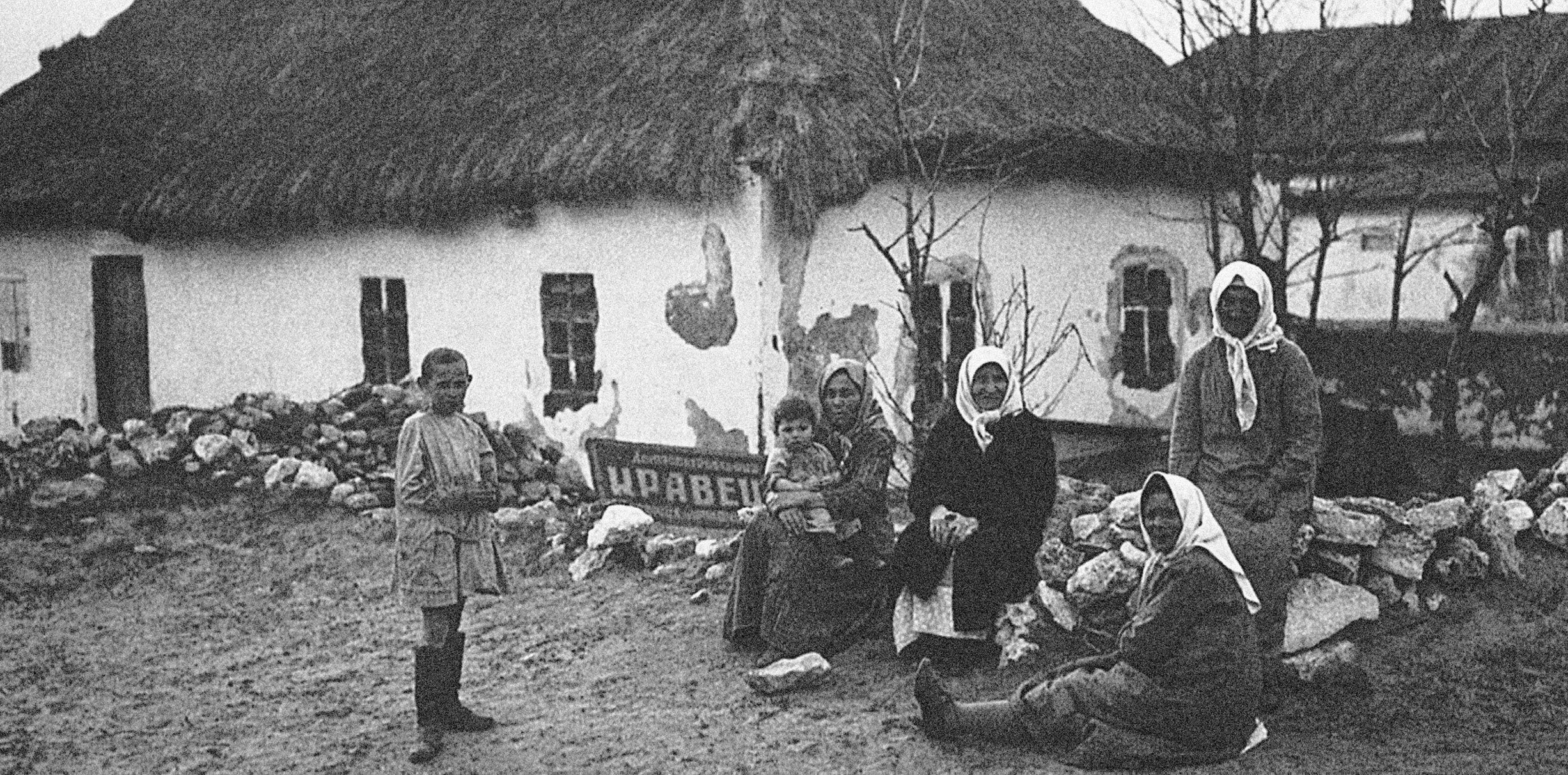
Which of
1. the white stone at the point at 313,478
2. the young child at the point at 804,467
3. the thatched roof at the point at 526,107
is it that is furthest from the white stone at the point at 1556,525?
the white stone at the point at 313,478

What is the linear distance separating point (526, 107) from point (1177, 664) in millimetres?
8508

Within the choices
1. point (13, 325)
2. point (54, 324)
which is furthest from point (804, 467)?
point (13, 325)

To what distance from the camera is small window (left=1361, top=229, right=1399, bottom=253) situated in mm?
19447

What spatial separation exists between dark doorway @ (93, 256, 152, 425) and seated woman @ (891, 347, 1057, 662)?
35.4ft

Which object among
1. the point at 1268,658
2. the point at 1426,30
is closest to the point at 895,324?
the point at 1268,658

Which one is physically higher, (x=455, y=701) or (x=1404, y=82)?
(x=1404, y=82)

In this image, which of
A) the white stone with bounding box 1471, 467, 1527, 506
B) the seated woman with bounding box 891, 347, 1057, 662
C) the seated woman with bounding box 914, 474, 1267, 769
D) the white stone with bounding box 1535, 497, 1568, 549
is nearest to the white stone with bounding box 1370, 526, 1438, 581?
the white stone with bounding box 1535, 497, 1568, 549

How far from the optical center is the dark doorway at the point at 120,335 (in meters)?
15.1

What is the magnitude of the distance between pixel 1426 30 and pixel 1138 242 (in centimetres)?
786

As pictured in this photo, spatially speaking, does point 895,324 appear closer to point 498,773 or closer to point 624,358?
point 624,358

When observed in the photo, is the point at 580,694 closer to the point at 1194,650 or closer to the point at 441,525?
the point at 441,525

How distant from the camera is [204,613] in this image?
28.8 ft

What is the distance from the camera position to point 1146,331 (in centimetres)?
1370

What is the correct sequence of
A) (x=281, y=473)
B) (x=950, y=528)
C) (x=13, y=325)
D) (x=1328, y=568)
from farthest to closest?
(x=13, y=325) → (x=281, y=473) → (x=1328, y=568) → (x=950, y=528)
